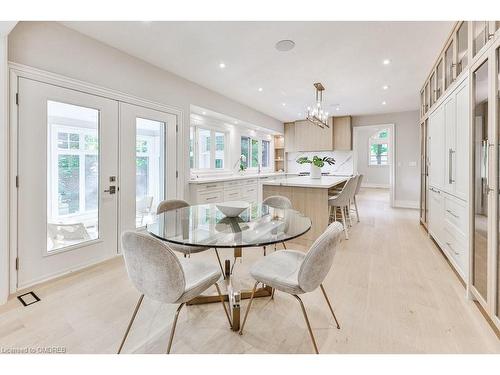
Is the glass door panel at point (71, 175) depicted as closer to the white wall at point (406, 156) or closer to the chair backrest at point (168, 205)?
the chair backrest at point (168, 205)

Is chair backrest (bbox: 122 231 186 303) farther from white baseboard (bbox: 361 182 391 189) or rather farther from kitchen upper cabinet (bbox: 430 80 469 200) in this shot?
white baseboard (bbox: 361 182 391 189)

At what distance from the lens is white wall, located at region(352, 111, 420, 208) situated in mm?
6434

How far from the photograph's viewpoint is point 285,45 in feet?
9.49

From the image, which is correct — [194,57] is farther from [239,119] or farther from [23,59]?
[239,119]

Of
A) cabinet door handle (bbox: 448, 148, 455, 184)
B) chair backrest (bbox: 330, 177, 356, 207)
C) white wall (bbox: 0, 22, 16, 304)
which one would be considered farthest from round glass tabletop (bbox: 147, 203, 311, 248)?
cabinet door handle (bbox: 448, 148, 455, 184)

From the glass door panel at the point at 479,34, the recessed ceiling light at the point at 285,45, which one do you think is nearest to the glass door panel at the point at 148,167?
the recessed ceiling light at the point at 285,45

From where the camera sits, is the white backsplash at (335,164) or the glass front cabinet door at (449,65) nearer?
the glass front cabinet door at (449,65)

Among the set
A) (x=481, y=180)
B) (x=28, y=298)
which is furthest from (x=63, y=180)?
(x=481, y=180)

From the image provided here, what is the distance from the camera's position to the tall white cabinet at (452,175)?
2242 mm

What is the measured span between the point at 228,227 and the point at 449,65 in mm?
3112

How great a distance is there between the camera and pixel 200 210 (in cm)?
253

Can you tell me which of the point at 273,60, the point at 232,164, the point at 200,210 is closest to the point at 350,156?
the point at 232,164

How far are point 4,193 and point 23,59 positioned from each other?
1.23 m

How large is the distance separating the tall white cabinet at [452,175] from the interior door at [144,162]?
3.53 meters
